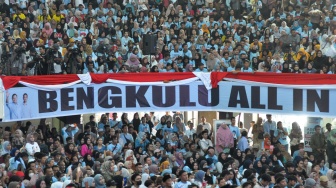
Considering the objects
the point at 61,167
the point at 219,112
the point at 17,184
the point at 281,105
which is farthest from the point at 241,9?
the point at 17,184

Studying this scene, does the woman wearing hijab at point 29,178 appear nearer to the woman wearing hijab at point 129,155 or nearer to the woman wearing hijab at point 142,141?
the woman wearing hijab at point 129,155

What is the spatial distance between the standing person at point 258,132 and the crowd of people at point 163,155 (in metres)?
0.03

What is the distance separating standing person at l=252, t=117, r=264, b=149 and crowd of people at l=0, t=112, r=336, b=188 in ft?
0.09

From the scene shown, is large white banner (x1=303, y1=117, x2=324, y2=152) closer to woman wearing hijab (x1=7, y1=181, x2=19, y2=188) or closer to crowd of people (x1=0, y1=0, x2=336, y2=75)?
crowd of people (x1=0, y1=0, x2=336, y2=75)

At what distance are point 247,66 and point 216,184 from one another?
751 cm

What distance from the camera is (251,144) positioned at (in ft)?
112

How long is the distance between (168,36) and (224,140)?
6.23 m

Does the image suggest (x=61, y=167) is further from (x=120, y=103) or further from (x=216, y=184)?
(x=120, y=103)

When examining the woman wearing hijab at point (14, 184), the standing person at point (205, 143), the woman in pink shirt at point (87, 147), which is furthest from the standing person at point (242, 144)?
the woman wearing hijab at point (14, 184)

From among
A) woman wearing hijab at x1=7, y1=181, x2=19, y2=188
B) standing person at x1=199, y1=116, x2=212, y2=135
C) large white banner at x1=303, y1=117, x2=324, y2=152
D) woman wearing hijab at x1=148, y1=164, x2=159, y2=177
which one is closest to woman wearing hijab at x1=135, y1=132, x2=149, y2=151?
standing person at x1=199, y1=116, x2=212, y2=135

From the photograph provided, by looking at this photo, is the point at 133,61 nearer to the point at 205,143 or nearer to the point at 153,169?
the point at 205,143

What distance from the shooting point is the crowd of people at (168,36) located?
111 ft

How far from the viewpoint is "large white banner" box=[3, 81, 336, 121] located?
31.9m

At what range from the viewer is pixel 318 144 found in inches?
1256
